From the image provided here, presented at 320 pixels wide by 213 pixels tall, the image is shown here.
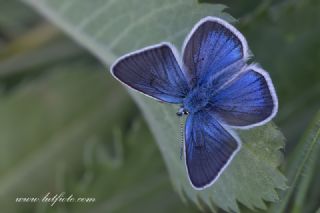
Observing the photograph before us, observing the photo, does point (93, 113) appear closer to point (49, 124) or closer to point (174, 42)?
point (49, 124)

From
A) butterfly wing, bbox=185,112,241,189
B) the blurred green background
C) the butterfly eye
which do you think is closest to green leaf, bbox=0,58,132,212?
the blurred green background

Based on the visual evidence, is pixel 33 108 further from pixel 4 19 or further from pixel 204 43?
pixel 204 43

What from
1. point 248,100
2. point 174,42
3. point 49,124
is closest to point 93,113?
point 49,124

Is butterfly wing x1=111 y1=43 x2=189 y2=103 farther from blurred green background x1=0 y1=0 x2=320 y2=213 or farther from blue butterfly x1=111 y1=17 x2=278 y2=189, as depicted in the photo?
blurred green background x1=0 y1=0 x2=320 y2=213

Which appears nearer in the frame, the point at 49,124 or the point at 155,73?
the point at 155,73

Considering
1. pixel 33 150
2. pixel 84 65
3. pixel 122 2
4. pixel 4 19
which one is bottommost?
pixel 122 2

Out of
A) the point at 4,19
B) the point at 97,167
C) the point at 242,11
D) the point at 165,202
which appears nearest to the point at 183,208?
the point at 165,202

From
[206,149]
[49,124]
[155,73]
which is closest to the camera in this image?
[206,149]

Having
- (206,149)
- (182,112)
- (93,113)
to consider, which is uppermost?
(93,113)
